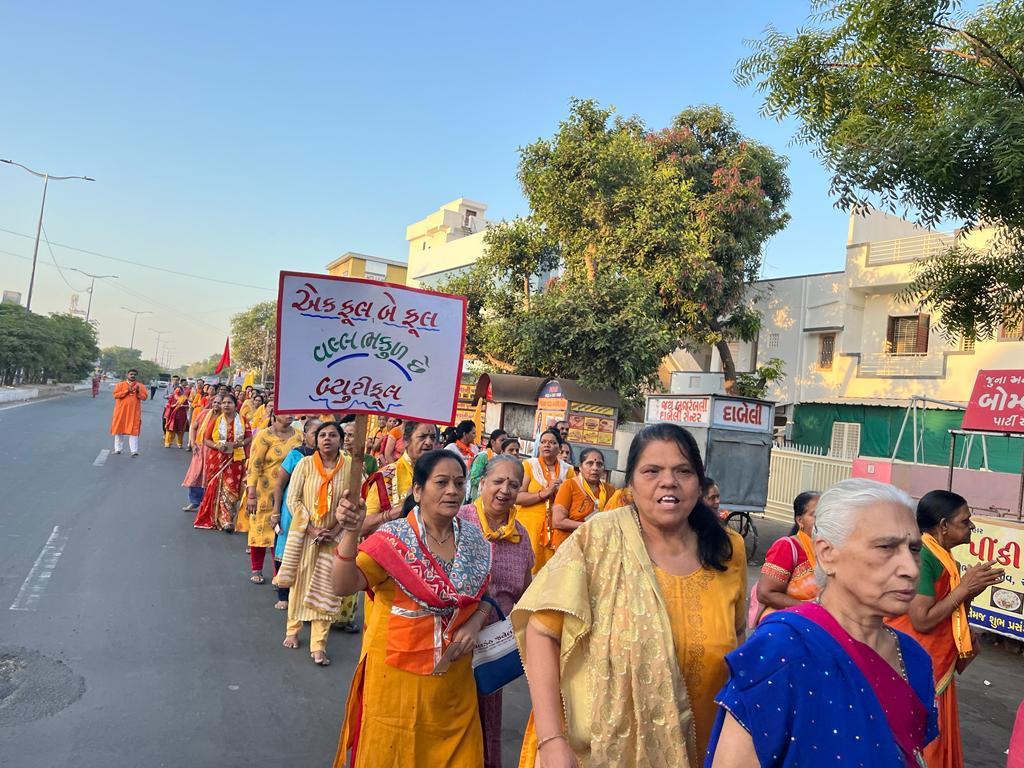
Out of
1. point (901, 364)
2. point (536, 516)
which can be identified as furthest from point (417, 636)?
point (901, 364)

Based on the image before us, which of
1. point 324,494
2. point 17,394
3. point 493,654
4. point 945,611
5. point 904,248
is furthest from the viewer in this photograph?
point 17,394

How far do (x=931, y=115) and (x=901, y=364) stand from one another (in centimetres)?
1751

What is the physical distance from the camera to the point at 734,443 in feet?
43.4

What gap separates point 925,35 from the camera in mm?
6699

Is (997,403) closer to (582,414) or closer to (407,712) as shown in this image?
(407,712)

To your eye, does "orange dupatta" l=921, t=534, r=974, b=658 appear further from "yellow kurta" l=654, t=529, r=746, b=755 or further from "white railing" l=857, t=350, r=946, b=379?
"white railing" l=857, t=350, r=946, b=379

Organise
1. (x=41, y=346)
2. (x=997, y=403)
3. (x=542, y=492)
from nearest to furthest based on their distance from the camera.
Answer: (x=542, y=492), (x=997, y=403), (x=41, y=346)

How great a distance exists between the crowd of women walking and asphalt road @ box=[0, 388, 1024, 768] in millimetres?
1349

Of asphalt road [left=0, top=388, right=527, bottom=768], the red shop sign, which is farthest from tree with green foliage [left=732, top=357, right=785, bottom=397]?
asphalt road [left=0, top=388, right=527, bottom=768]

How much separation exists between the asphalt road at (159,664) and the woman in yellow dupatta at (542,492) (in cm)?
132

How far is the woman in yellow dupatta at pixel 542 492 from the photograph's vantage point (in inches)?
274

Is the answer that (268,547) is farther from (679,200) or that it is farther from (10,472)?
(679,200)

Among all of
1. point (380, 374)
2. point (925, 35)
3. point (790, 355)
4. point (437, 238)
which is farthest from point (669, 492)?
point (437, 238)

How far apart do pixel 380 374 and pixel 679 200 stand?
18.8 metres
